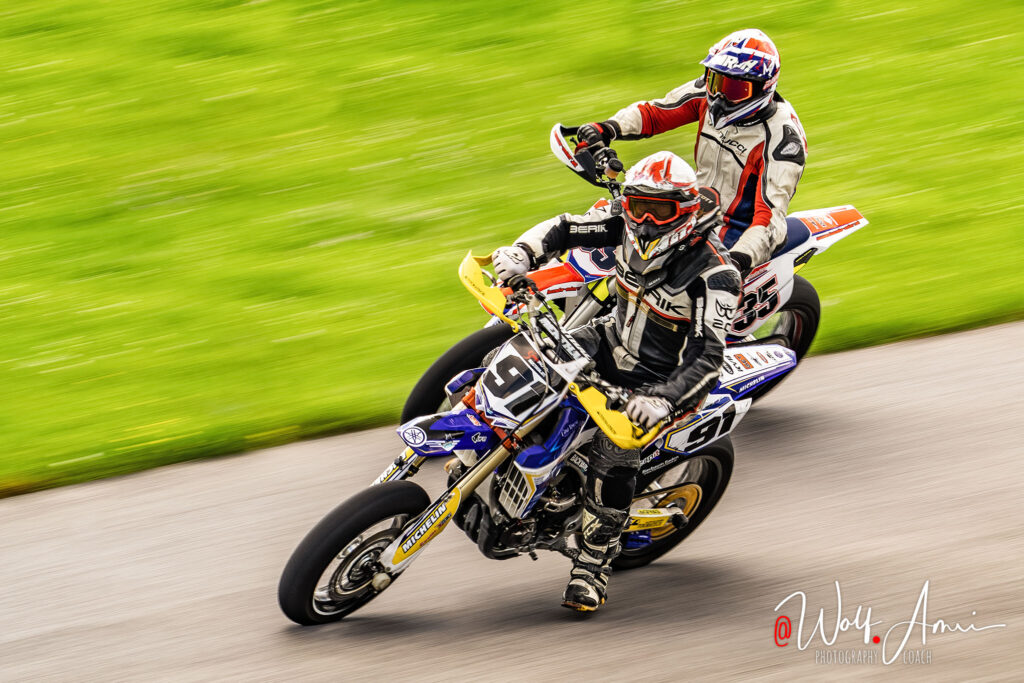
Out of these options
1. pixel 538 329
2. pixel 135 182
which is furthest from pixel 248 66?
pixel 538 329

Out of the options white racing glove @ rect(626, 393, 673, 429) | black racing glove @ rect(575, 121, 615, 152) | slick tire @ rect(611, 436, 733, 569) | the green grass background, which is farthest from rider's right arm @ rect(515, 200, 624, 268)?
the green grass background

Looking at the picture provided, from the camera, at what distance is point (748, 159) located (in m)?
6.12

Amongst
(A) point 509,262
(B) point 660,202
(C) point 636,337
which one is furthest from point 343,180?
(B) point 660,202

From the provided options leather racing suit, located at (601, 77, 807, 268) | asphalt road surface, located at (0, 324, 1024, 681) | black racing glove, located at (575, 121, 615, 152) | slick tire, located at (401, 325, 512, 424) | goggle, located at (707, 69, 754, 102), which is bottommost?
asphalt road surface, located at (0, 324, 1024, 681)

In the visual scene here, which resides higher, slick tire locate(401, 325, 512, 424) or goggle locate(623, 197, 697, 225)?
goggle locate(623, 197, 697, 225)

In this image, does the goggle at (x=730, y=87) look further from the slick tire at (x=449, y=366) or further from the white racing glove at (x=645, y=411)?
the white racing glove at (x=645, y=411)

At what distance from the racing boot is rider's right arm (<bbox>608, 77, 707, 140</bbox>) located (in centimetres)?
250

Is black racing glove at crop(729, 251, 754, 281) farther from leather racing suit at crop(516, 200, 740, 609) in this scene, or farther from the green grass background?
the green grass background

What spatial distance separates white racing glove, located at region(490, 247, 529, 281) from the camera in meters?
4.74

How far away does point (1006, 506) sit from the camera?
586 centimetres

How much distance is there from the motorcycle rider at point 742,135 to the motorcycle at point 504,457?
3.39 feet

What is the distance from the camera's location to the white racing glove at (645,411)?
4.25 m

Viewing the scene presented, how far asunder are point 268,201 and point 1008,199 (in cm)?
646

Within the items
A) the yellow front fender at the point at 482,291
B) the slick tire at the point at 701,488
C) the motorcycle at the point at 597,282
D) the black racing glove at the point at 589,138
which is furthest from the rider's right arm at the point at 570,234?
the slick tire at the point at 701,488
